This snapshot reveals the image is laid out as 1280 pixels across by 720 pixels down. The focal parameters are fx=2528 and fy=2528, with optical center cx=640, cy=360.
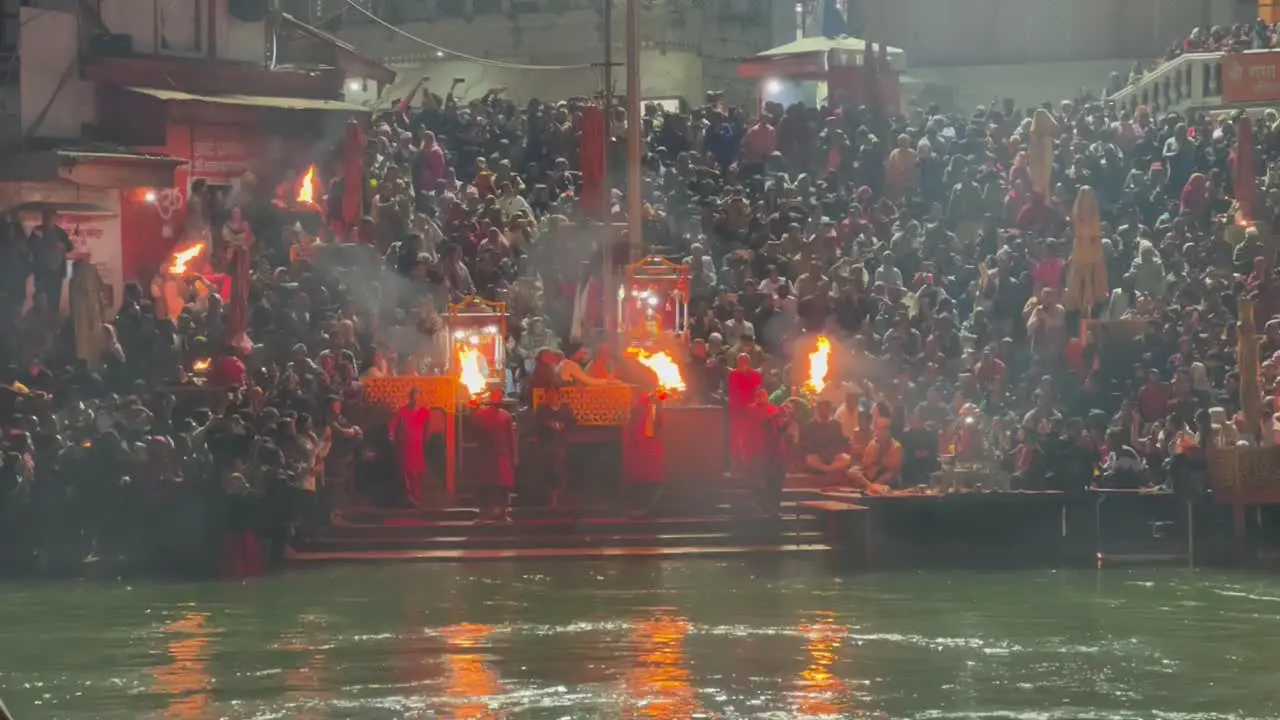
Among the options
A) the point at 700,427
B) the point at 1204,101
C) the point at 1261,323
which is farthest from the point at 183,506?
the point at 1204,101

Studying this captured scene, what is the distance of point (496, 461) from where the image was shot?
1002 inches

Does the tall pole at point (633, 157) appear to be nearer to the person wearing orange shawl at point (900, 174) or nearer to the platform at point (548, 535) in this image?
the person wearing orange shawl at point (900, 174)

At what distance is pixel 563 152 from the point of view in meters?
35.2

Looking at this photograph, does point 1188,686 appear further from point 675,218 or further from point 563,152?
point 563,152

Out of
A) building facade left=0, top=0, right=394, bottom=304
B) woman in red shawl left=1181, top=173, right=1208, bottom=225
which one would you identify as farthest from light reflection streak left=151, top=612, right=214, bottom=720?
woman in red shawl left=1181, top=173, right=1208, bottom=225

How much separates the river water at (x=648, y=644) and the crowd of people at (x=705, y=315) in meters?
1.24

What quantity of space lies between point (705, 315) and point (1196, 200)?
6.99 m

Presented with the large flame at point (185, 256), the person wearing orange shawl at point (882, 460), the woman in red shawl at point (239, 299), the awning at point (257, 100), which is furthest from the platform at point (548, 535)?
the awning at point (257, 100)

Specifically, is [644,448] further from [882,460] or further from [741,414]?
[882,460]

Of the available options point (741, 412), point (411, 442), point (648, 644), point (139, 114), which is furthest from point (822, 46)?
point (648, 644)

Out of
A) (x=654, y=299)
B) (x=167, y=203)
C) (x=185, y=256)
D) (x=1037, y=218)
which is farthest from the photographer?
(x=167, y=203)

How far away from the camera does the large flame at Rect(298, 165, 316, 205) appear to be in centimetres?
3447

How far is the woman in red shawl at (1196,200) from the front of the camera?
31.9m

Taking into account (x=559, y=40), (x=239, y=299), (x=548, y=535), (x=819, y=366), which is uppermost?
(x=559, y=40)
